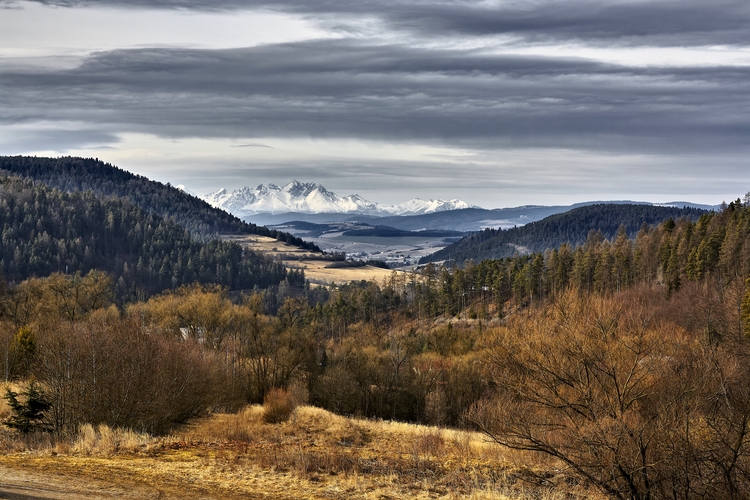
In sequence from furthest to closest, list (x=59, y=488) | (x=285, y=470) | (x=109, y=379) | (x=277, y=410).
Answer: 1. (x=277, y=410)
2. (x=109, y=379)
3. (x=285, y=470)
4. (x=59, y=488)

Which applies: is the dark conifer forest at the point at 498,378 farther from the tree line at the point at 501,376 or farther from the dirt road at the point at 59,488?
the dirt road at the point at 59,488

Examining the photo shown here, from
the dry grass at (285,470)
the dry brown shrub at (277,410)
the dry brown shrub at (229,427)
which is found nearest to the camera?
the dry grass at (285,470)

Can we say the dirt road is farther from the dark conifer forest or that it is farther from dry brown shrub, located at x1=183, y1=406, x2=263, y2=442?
dry brown shrub, located at x1=183, y1=406, x2=263, y2=442

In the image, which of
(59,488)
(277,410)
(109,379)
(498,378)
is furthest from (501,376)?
(277,410)

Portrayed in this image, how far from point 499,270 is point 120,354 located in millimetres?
150778

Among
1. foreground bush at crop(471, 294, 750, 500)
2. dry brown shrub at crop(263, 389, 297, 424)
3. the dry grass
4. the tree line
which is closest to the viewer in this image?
foreground bush at crop(471, 294, 750, 500)

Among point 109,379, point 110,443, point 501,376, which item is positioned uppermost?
point 501,376

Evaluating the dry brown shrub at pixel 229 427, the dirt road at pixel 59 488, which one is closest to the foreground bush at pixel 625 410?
the dirt road at pixel 59 488

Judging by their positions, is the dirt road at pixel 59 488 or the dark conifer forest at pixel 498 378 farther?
the dark conifer forest at pixel 498 378

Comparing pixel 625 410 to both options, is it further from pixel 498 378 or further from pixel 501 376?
pixel 498 378

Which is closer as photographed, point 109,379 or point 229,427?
point 109,379

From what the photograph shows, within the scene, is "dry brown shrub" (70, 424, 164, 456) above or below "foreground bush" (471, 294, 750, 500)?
below

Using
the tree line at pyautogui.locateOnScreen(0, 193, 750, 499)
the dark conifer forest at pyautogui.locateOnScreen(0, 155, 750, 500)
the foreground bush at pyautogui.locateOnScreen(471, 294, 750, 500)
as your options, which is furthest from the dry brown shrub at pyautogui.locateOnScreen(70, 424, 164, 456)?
the foreground bush at pyautogui.locateOnScreen(471, 294, 750, 500)

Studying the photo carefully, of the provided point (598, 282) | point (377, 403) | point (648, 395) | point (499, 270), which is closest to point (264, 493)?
point (648, 395)
